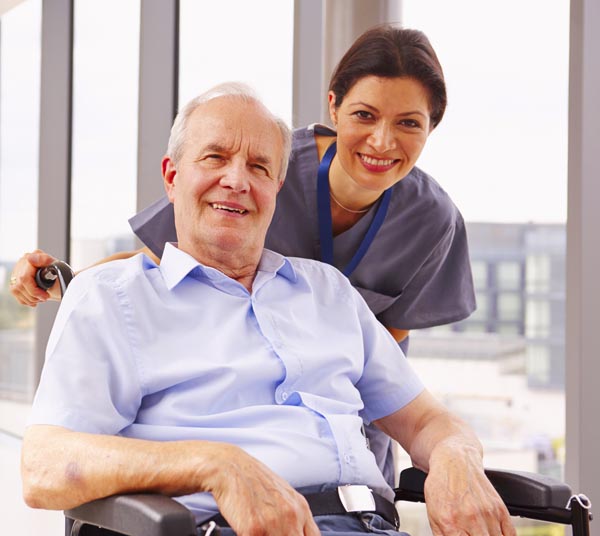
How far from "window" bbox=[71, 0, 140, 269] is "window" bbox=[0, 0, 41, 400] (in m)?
0.31

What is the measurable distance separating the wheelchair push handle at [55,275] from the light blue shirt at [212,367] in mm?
184

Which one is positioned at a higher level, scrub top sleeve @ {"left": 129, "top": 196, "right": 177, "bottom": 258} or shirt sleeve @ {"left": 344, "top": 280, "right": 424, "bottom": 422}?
scrub top sleeve @ {"left": 129, "top": 196, "right": 177, "bottom": 258}

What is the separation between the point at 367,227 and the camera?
2004 millimetres

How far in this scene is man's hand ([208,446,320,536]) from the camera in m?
1.18

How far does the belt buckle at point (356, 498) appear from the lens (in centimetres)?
147

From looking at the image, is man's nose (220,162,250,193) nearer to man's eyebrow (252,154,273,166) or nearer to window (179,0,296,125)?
man's eyebrow (252,154,273,166)

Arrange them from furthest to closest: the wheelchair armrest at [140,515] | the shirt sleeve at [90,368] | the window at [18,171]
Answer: the window at [18,171]
the shirt sleeve at [90,368]
the wheelchair armrest at [140,515]

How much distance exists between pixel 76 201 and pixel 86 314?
324cm

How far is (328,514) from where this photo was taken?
1.45 m

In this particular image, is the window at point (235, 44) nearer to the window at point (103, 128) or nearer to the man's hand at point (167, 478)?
the window at point (103, 128)

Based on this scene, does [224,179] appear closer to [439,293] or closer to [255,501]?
[255,501]

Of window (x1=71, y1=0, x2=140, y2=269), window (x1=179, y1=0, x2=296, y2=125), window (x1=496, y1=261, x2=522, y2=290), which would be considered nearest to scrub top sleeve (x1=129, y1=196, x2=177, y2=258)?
window (x1=179, y1=0, x2=296, y2=125)

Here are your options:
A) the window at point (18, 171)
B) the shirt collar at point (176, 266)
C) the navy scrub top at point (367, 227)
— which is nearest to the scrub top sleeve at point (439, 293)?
the navy scrub top at point (367, 227)

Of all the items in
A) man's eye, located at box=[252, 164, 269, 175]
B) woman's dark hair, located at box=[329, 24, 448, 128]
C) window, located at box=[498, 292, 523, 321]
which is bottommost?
window, located at box=[498, 292, 523, 321]
